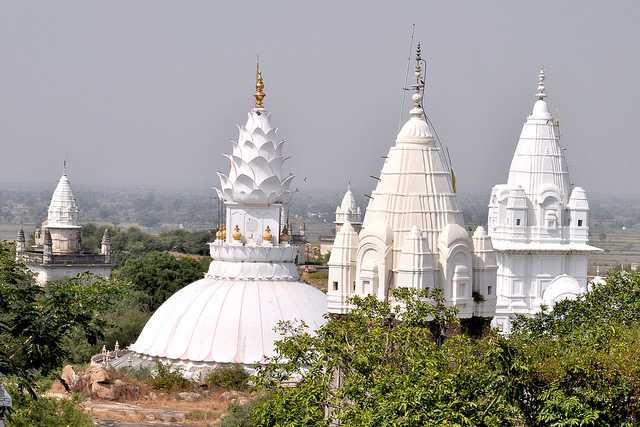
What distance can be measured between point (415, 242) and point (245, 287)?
12652 mm

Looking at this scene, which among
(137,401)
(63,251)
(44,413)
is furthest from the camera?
(63,251)

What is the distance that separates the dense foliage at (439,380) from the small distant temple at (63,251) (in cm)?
3975

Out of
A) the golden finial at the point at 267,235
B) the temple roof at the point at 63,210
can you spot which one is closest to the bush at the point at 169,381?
the golden finial at the point at 267,235

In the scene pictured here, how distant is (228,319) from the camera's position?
3872 cm

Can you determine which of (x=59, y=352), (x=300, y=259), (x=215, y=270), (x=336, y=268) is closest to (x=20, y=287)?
(x=59, y=352)

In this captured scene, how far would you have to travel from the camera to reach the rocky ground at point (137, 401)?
3531cm

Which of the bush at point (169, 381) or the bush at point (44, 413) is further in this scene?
the bush at point (169, 381)

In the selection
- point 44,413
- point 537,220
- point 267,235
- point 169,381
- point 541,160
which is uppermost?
point 541,160

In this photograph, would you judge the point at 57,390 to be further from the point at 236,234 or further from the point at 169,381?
the point at 236,234

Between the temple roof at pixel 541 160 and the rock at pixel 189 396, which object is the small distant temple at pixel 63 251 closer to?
the temple roof at pixel 541 160

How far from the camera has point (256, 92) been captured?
41.3 meters

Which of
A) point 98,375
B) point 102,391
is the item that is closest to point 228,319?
point 98,375

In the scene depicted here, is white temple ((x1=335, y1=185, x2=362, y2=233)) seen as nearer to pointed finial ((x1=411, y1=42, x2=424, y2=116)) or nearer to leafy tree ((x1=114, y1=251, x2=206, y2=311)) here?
leafy tree ((x1=114, y1=251, x2=206, y2=311))

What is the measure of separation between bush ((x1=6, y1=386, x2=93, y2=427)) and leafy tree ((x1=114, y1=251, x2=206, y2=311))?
3005 centimetres
